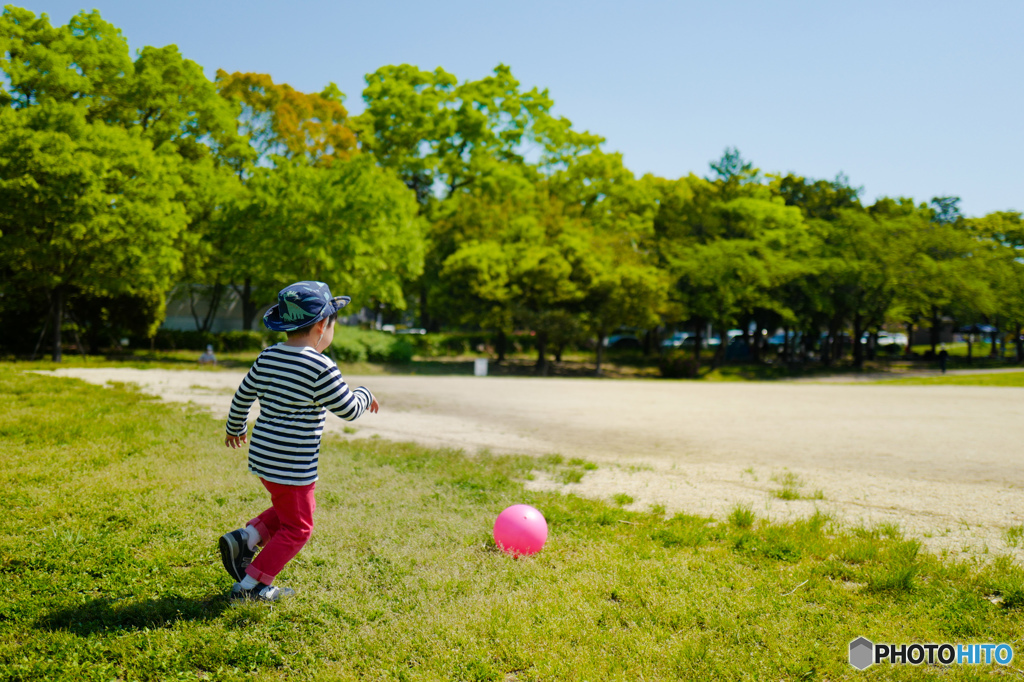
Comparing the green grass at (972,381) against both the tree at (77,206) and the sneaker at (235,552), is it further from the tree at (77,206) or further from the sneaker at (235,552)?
the sneaker at (235,552)

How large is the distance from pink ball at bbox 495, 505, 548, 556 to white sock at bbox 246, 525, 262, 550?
5.20ft

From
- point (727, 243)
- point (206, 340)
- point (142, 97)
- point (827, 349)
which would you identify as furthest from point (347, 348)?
point (827, 349)

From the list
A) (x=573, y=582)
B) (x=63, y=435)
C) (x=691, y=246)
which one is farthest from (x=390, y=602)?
(x=691, y=246)

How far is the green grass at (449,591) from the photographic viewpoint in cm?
327

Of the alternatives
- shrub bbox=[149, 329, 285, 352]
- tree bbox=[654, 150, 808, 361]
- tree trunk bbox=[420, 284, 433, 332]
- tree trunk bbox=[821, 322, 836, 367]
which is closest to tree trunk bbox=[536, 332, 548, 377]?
tree bbox=[654, 150, 808, 361]

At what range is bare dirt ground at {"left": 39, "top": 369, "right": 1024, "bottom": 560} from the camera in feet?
20.8

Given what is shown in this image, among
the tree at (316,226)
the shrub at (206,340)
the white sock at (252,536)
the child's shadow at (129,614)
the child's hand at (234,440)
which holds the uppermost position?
the tree at (316,226)

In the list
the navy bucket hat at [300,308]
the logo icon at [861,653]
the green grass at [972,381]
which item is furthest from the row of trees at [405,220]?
the logo icon at [861,653]

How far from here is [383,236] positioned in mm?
25141

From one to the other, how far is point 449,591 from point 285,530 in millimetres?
993

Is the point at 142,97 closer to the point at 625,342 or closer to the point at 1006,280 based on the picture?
the point at 625,342

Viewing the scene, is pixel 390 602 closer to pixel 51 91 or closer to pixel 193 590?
pixel 193 590

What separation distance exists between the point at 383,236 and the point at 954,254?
90.6 ft

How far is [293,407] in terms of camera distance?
3.88 metres
